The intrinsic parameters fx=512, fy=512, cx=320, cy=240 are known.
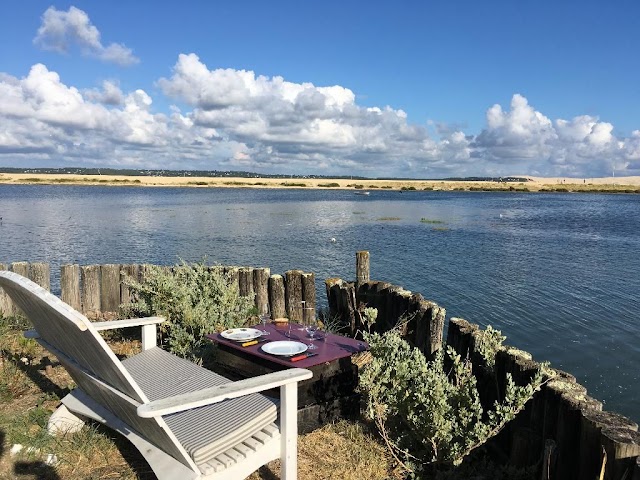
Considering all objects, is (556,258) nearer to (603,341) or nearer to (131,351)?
(603,341)

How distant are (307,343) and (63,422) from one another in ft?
7.98

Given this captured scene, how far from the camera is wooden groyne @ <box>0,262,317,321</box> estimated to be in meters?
9.08

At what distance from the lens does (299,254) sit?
20.9 metres

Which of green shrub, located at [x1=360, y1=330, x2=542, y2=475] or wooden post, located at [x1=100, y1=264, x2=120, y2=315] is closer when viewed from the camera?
green shrub, located at [x1=360, y1=330, x2=542, y2=475]

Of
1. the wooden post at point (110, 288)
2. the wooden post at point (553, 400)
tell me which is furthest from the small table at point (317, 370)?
the wooden post at point (110, 288)

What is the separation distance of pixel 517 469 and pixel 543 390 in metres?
0.71

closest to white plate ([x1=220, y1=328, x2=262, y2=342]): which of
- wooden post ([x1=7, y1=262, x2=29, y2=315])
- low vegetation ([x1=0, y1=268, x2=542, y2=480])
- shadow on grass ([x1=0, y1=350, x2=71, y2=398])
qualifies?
low vegetation ([x1=0, y1=268, x2=542, y2=480])

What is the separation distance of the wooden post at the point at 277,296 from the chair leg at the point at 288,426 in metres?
5.30

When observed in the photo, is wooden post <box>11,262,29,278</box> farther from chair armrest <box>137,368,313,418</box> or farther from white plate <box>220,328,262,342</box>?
chair armrest <box>137,368,313,418</box>

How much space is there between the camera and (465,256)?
2081 cm

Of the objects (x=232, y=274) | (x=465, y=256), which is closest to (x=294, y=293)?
(x=232, y=274)

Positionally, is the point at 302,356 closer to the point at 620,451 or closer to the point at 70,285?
the point at 620,451

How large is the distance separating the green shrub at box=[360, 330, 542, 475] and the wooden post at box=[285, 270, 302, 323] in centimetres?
438

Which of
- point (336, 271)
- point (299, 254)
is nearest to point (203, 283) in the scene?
point (336, 271)
